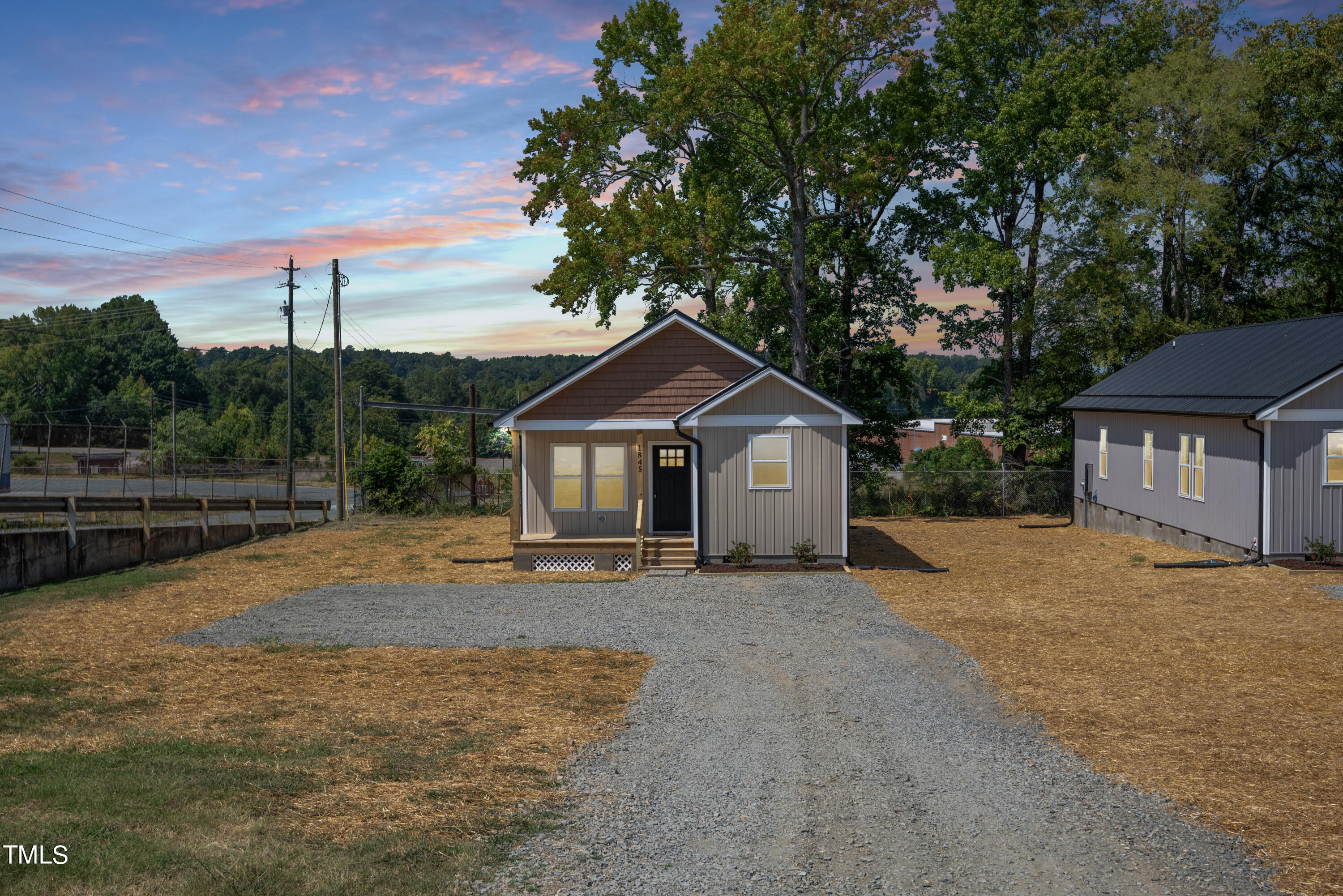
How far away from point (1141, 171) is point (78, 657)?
34.5 metres

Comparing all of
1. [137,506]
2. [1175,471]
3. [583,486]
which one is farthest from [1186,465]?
[137,506]

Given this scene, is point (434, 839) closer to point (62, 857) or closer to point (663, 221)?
point (62, 857)

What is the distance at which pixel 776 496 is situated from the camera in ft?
67.4

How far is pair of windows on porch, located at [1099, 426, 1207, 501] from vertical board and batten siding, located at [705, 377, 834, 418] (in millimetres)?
10119

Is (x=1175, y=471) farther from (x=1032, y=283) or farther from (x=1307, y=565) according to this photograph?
(x=1032, y=283)

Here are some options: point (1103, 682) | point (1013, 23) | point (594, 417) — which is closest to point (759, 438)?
point (594, 417)

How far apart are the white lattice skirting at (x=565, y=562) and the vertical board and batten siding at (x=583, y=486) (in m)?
0.98

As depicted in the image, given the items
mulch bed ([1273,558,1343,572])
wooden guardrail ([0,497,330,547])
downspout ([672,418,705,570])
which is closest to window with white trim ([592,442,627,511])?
downspout ([672,418,705,570])

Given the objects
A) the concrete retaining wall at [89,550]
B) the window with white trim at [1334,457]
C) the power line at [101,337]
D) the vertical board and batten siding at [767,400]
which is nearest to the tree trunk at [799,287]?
the vertical board and batten siding at [767,400]

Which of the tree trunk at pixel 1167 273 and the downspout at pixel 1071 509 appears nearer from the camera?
the downspout at pixel 1071 509

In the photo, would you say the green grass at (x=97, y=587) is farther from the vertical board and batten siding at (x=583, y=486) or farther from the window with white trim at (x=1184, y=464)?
the window with white trim at (x=1184, y=464)

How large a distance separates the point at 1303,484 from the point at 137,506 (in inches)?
1012

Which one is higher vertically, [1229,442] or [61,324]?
[61,324]

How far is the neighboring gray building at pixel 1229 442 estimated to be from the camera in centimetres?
1959
